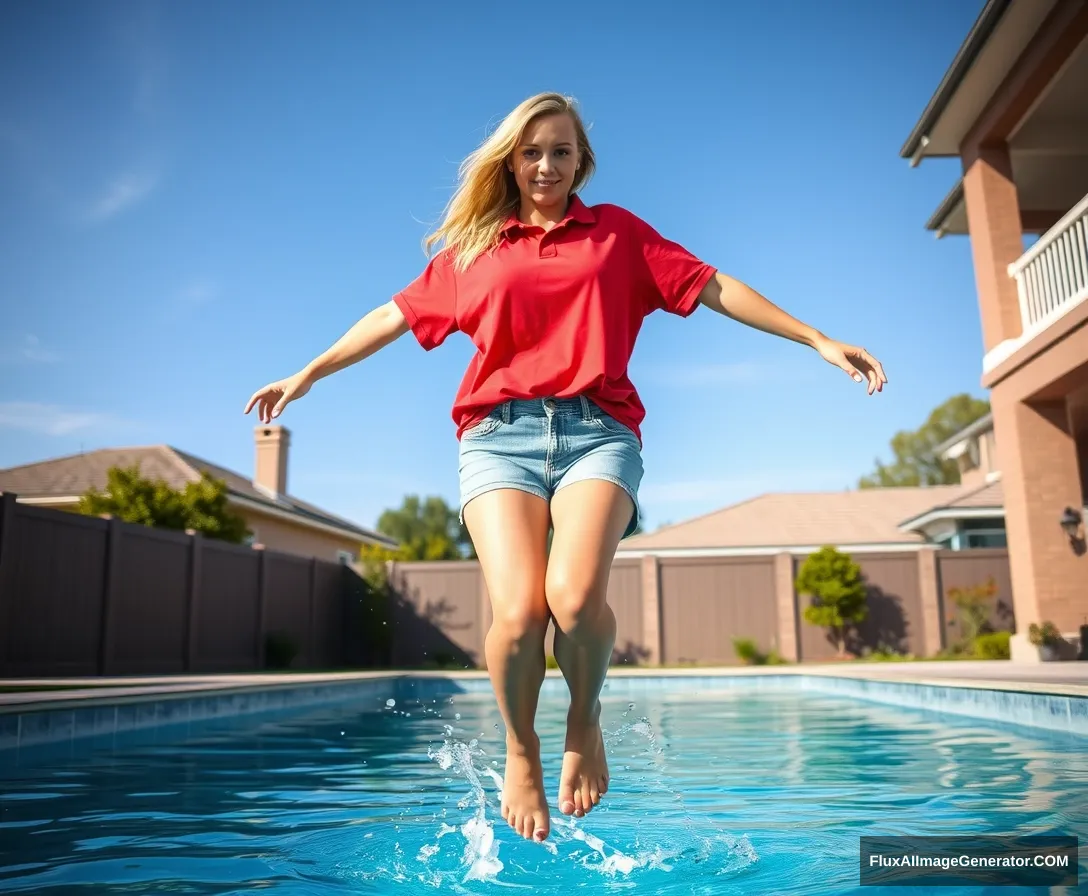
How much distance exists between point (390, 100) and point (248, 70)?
2116 millimetres

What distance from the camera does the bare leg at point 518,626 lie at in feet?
7.34

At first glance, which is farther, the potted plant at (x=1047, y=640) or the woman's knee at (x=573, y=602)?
the potted plant at (x=1047, y=640)

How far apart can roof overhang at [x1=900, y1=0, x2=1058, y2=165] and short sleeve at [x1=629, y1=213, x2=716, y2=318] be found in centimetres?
890

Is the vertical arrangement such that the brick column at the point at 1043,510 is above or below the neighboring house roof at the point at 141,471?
below

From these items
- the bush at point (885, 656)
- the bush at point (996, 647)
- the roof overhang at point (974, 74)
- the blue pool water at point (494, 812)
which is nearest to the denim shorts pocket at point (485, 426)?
the blue pool water at point (494, 812)

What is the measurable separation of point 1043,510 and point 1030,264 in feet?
9.39

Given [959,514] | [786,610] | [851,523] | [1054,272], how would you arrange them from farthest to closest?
1. [851,523]
2. [959,514]
3. [786,610]
4. [1054,272]

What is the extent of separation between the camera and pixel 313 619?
17953 millimetres

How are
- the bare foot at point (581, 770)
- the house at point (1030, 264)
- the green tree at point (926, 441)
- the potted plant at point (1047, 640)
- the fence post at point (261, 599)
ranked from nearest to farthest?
the bare foot at point (581, 770) → the house at point (1030, 264) → the potted plant at point (1047, 640) → the fence post at point (261, 599) → the green tree at point (926, 441)

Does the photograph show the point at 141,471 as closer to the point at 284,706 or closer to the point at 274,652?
the point at 274,652

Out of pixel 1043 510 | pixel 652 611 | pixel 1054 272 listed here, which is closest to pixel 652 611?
pixel 652 611

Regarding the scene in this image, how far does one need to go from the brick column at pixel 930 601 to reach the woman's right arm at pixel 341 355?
654 inches

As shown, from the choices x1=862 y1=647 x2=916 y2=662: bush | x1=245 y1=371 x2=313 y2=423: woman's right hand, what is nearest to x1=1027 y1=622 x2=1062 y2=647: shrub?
x1=862 y1=647 x2=916 y2=662: bush

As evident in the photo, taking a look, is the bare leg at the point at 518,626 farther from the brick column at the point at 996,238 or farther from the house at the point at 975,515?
the house at the point at 975,515
